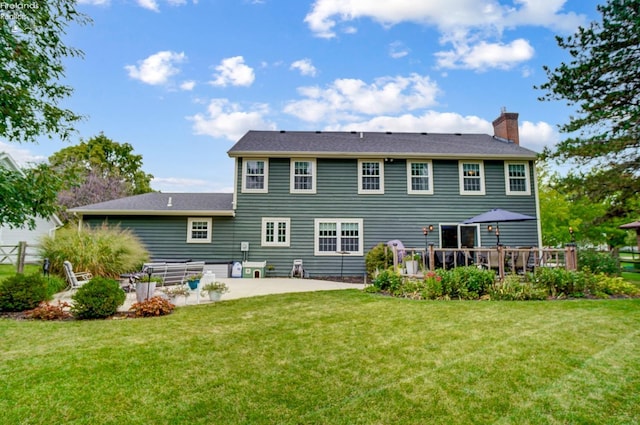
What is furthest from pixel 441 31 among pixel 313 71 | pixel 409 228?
pixel 409 228

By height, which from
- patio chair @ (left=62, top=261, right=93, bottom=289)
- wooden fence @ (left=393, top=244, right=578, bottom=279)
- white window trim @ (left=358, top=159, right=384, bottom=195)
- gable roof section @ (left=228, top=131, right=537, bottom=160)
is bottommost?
patio chair @ (left=62, top=261, right=93, bottom=289)

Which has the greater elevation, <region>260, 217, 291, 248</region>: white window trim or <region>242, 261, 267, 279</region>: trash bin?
<region>260, 217, 291, 248</region>: white window trim

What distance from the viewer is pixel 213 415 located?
2.58m

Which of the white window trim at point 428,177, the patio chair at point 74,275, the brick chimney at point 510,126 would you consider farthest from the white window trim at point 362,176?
the patio chair at point 74,275

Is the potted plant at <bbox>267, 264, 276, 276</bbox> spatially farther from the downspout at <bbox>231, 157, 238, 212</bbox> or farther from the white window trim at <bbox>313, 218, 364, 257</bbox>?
the downspout at <bbox>231, 157, 238, 212</bbox>

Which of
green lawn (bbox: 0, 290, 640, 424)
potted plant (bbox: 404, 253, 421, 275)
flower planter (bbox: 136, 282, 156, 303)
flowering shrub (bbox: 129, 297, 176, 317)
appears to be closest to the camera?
green lawn (bbox: 0, 290, 640, 424)

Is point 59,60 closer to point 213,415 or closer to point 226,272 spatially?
point 213,415

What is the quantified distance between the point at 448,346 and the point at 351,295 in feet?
12.9

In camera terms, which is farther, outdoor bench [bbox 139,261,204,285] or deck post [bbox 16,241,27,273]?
outdoor bench [bbox 139,261,204,285]

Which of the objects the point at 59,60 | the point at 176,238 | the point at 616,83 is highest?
the point at 616,83

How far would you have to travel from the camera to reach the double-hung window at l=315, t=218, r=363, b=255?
512 inches

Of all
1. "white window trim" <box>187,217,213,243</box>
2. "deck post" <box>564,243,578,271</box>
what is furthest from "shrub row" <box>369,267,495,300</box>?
"white window trim" <box>187,217,213,243</box>

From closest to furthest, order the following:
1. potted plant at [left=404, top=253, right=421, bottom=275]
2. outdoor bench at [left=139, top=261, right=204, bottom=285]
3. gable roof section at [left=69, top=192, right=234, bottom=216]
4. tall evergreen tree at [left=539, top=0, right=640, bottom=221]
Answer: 1. outdoor bench at [left=139, top=261, right=204, bottom=285]
2. tall evergreen tree at [left=539, top=0, right=640, bottom=221]
3. potted plant at [left=404, top=253, right=421, bottom=275]
4. gable roof section at [left=69, top=192, right=234, bottom=216]

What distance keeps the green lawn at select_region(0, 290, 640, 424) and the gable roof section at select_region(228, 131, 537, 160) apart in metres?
8.48
